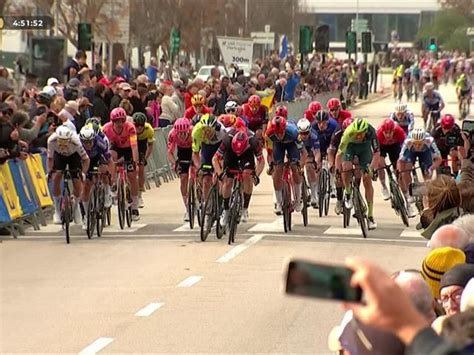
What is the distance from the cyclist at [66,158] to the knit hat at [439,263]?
11.6 m

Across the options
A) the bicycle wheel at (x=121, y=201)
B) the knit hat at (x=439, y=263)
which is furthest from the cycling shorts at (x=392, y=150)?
the knit hat at (x=439, y=263)

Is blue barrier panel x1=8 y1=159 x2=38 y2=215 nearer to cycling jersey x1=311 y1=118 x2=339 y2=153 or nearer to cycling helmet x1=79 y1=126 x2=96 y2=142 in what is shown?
cycling helmet x1=79 y1=126 x2=96 y2=142

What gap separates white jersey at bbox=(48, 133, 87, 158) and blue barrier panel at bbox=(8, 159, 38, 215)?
83 centimetres

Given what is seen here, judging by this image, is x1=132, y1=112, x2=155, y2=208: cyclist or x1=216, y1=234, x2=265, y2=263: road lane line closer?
x1=216, y1=234, x2=265, y2=263: road lane line

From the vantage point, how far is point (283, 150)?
795 inches

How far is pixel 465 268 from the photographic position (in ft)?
20.7

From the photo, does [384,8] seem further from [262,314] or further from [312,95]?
[262,314]

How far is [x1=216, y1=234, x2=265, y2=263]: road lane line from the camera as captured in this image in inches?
659

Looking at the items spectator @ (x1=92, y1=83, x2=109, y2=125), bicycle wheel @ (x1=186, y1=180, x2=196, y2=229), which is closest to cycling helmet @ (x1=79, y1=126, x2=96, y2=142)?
bicycle wheel @ (x1=186, y1=180, x2=196, y2=229)

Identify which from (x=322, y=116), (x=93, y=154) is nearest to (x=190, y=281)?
(x=93, y=154)

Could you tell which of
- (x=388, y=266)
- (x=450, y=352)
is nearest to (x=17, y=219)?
(x=388, y=266)

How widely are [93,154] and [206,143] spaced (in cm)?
150

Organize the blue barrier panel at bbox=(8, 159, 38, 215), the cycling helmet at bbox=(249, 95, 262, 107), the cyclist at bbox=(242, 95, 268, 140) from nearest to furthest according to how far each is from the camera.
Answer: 1. the blue barrier panel at bbox=(8, 159, 38, 215)
2. the cycling helmet at bbox=(249, 95, 262, 107)
3. the cyclist at bbox=(242, 95, 268, 140)

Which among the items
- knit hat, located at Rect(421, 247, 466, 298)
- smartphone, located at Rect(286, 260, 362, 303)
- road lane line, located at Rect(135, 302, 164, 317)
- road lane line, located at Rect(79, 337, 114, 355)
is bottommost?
road lane line, located at Rect(135, 302, 164, 317)
